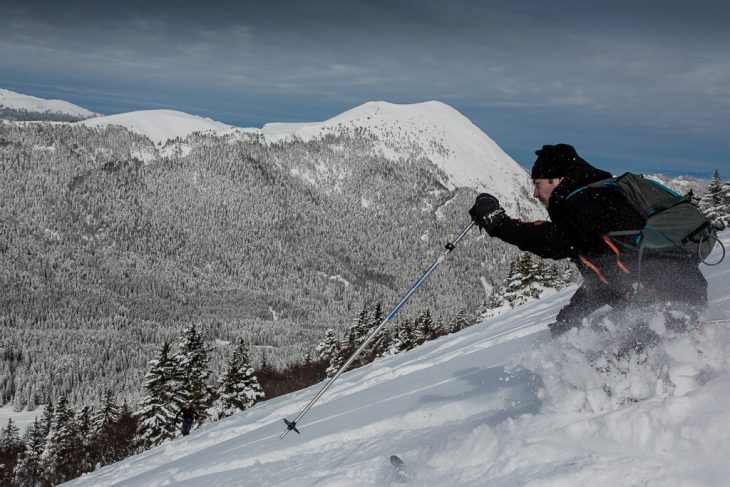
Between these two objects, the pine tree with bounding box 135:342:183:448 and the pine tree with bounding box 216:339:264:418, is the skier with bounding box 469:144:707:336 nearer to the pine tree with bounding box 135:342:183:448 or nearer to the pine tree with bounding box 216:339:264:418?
the pine tree with bounding box 135:342:183:448

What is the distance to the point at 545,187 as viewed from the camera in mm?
4254

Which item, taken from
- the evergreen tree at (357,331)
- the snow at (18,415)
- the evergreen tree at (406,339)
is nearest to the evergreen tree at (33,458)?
the evergreen tree at (357,331)

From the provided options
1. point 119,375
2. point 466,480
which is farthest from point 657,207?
point 119,375

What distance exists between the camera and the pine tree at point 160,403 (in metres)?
28.8

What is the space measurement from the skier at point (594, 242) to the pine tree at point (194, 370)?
2903cm

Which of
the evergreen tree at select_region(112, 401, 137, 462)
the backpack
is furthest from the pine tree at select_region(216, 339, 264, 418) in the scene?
the backpack

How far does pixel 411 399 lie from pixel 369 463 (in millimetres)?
2699

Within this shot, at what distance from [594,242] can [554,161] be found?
28.9 inches

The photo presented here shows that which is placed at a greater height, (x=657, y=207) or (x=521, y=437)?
(x=657, y=207)

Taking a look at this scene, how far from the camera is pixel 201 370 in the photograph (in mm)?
31672

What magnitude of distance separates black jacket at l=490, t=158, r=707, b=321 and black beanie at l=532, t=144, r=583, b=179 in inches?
1.8

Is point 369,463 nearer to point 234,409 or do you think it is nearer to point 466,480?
point 466,480

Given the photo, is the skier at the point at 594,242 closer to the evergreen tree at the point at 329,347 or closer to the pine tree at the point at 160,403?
the pine tree at the point at 160,403

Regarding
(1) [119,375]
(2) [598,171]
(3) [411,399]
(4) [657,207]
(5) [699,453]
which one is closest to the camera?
(5) [699,453]
